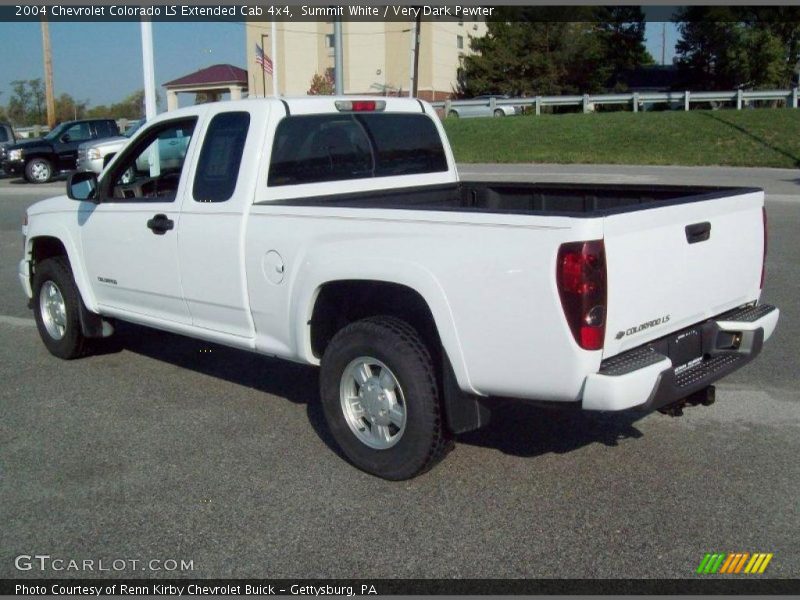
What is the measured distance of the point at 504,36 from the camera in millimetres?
56156

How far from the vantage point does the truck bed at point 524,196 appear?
18.0 ft

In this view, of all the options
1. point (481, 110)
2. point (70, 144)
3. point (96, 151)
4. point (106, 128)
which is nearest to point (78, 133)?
point (70, 144)

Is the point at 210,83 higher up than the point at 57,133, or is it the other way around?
the point at 210,83

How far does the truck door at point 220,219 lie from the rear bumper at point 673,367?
7.38 ft

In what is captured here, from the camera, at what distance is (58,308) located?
718 cm

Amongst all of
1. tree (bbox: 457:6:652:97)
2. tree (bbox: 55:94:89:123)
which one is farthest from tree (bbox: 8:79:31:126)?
tree (bbox: 457:6:652:97)

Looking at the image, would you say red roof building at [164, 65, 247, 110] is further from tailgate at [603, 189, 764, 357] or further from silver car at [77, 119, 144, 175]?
tailgate at [603, 189, 764, 357]

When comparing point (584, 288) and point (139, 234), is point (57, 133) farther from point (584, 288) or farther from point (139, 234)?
point (584, 288)

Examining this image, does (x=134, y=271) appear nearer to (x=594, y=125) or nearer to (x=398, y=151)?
(x=398, y=151)

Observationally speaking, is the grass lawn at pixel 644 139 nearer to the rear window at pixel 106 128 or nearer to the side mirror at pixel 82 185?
the rear window at pixel 106 128

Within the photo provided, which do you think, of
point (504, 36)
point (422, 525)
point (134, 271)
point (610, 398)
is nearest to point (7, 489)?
point (134, 271)

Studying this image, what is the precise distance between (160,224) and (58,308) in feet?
6.26
